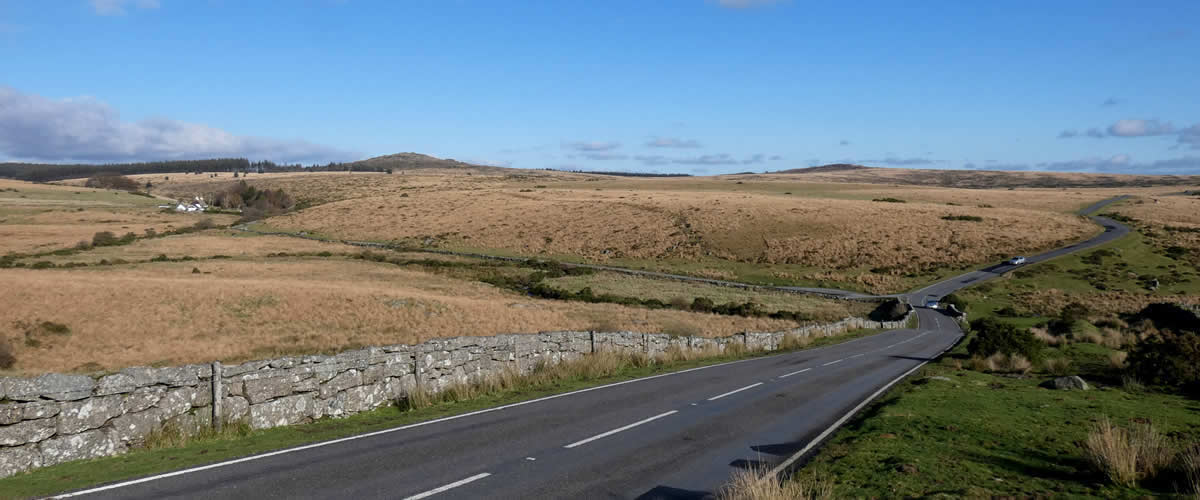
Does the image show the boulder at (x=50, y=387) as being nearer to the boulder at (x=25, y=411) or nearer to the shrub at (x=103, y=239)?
the boulder at (x=25, y=411)


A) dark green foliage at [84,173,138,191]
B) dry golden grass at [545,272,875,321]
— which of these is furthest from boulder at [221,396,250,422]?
dark green foliage at [84,173,138,191]

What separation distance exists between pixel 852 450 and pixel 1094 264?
76562mm

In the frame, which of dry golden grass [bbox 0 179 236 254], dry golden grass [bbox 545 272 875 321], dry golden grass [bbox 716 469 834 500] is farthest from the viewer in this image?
dry golden grass [bbox 0 179 236 254]

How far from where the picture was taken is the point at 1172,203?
5049 inches

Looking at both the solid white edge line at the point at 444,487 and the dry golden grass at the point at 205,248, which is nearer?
the solid white edge line at the point at 444,487

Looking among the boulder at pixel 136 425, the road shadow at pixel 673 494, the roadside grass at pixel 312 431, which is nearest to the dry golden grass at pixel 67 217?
the roadside grass at pixel 312 431

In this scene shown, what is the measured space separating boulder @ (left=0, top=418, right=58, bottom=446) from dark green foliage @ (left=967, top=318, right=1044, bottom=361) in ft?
86.5

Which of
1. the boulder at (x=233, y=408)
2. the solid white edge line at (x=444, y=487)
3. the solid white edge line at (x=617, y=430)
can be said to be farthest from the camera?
the boulder at (x=233, y=408)

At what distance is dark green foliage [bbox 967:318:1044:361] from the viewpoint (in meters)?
26.3

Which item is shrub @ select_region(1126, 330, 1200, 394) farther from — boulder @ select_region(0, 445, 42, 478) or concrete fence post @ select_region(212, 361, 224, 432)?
boulder @ select_region(0, 445, 42, 478)

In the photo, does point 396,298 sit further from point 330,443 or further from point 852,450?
point 852,450

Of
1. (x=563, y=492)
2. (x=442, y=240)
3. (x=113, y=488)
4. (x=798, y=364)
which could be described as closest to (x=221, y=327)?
(x=798, y=364)

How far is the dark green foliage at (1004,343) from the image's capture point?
2628cm

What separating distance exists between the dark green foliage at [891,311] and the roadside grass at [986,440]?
36850 mm
